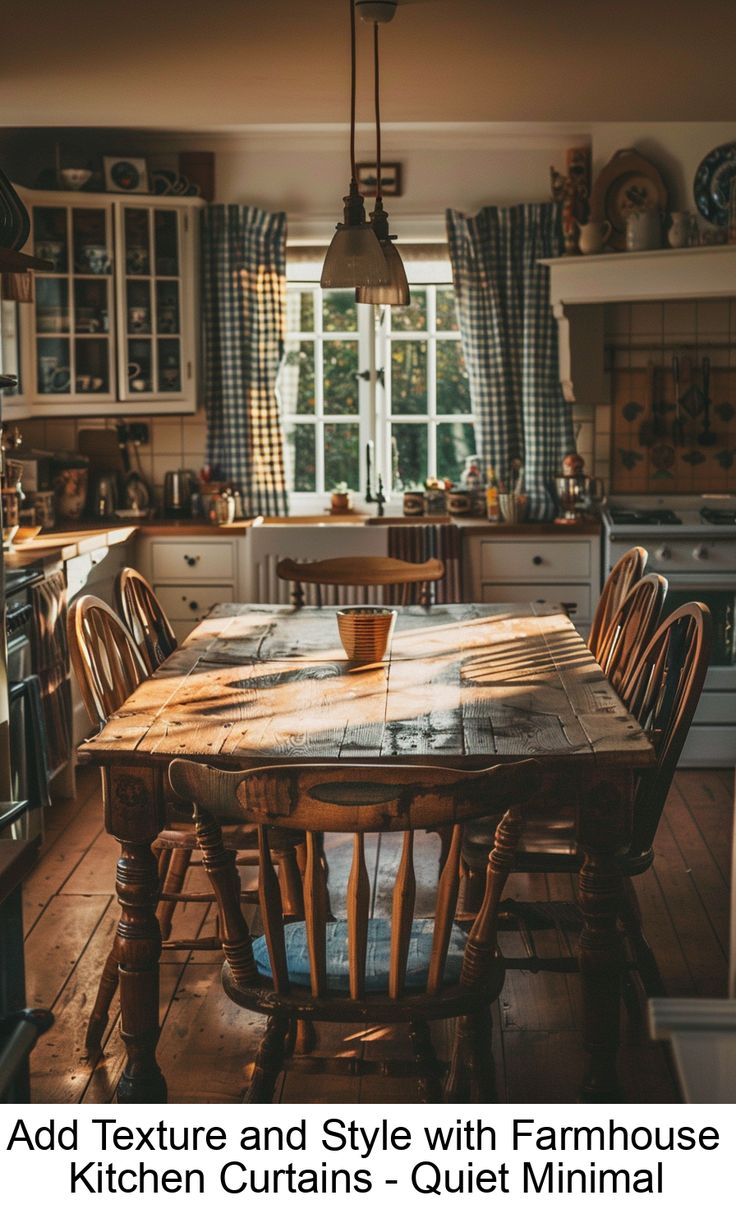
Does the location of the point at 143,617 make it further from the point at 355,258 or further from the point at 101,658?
the point at 355,258

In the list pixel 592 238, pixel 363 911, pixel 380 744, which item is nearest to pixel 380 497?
pixel 592 238

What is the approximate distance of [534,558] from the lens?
212 inches

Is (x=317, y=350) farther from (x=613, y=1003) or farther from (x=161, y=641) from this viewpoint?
(x=613, y=1003)

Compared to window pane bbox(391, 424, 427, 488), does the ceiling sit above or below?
above

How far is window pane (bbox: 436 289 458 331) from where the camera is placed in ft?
19.7

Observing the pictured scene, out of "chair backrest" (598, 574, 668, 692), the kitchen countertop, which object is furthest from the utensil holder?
"chair backrest" (598, 574, 668, 692)

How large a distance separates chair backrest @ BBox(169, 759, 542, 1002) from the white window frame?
4.06 m

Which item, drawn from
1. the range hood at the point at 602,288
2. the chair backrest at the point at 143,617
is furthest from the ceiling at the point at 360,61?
the chair backrest at the point at 143,617

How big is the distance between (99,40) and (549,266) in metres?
2.67

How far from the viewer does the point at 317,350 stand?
6066 millimetres

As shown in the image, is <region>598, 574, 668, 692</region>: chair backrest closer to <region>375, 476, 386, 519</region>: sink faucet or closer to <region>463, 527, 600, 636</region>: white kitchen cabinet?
<region>463, 527, 600, 636</region>: white kitchen cabinet

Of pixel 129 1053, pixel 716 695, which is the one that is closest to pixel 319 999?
pixel 129 1053

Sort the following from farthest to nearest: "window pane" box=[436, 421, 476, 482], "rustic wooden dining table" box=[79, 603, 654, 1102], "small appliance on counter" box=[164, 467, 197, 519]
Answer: "window pane" box=[436, 421, 476, 482], "small appliance on counter" box=[164, 467, 197, 519], "rustic wooden dining table" box=[79, 603, 654, 1102]

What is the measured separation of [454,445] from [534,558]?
3.11 ft
